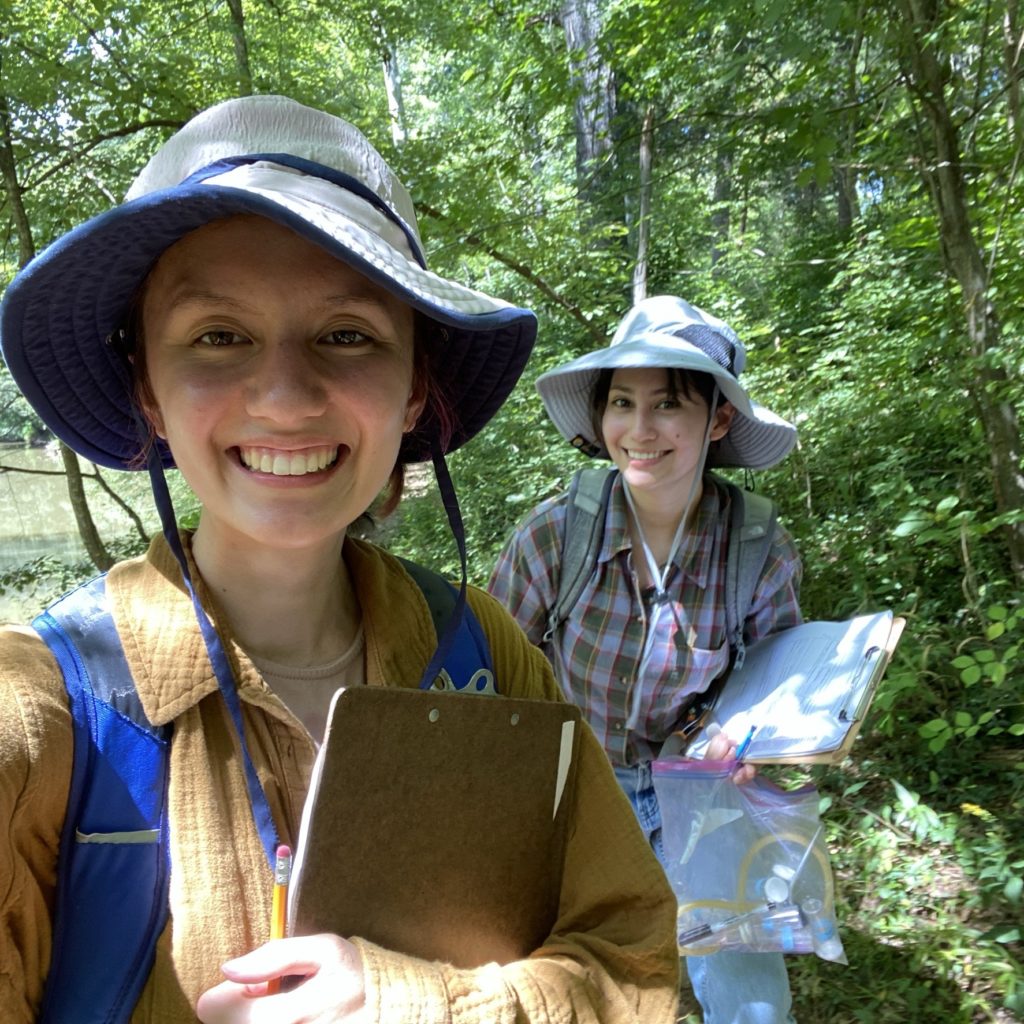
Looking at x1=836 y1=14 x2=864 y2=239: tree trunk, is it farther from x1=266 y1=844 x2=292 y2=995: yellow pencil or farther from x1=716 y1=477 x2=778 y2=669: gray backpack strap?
x1=266 y1=844 x2=292 y2=995: yellow pencil

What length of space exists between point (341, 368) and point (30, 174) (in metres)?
4.96

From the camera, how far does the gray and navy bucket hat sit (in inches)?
34.7

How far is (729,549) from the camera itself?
227cm

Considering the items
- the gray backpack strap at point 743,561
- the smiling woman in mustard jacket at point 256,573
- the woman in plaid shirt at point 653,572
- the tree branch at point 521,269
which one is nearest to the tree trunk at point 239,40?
the tree branch at point 521,269

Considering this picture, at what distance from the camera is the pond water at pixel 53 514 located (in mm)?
9148

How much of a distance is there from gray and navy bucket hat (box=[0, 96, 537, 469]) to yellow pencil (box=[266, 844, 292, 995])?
631 millimetres

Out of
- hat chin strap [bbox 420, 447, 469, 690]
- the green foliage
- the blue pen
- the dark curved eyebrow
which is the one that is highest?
the dark curved eyebrow

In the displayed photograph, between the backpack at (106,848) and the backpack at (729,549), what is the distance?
151 centimetres

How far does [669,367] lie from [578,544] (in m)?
0.58

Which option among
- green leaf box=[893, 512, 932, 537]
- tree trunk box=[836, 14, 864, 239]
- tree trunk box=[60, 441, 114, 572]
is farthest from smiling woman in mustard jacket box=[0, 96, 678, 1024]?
tree trunk box=[60, 441, 114, 572]

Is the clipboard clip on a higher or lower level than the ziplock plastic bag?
higher

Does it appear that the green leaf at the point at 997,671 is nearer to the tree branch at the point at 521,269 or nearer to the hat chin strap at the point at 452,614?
the hat chin strap at the point at 452,614

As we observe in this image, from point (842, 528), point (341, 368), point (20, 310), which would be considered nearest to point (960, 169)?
point (842, 528)

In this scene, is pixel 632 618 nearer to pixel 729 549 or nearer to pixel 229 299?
pixel 729 549
